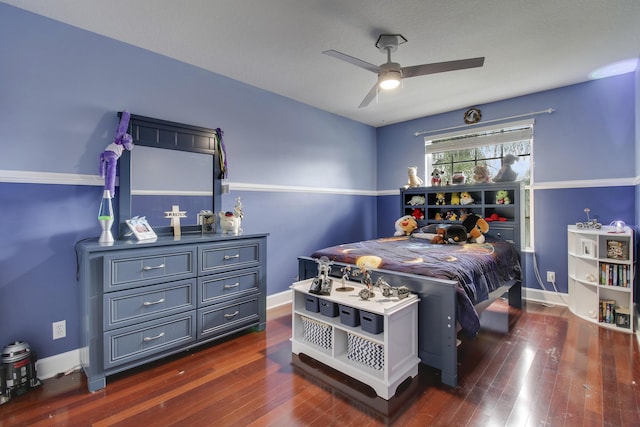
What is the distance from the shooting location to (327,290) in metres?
2.26

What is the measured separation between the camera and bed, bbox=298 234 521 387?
1994 mm

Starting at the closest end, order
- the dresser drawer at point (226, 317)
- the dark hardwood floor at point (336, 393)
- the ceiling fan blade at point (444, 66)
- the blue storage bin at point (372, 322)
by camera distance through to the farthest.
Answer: the dark hardwood floor at point (336, 393) < the blue storage bin at point (372, 322) < the ceiling fan blade at point (444, 66) < the dresser drawer at point (226, 317)

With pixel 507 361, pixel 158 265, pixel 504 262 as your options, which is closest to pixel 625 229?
pixel 504 262

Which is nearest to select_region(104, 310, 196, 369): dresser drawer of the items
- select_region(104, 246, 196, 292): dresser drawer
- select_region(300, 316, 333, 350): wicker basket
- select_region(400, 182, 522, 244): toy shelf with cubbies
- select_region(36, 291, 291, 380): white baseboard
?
select_region(104, 246, 196, 292): dresser drawer

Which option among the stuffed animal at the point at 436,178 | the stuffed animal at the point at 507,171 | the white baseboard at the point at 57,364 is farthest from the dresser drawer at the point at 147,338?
the stuffed animal at the point at 507,171

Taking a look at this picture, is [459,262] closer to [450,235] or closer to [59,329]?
[450,235]

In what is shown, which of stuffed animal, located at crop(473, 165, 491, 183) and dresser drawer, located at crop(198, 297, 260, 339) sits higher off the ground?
stuffed animal, located at crop(473, 165, 491, 183)

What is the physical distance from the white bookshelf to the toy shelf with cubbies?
57 centimetres

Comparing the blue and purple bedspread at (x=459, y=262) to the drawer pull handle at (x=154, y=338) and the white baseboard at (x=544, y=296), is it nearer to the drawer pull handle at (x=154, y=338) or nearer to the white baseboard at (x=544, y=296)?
the white baseboard at (x=544, y=296)

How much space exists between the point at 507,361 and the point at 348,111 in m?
3.33

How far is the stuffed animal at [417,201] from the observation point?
424 centimetres

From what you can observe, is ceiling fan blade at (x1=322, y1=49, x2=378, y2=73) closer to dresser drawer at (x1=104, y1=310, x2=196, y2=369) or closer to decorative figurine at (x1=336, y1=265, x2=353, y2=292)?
decorative figurine at (x1=336, y1=265, x2=353, y2=292)

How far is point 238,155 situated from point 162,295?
1610 mm

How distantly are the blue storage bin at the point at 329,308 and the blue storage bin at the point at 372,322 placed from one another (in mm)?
263
